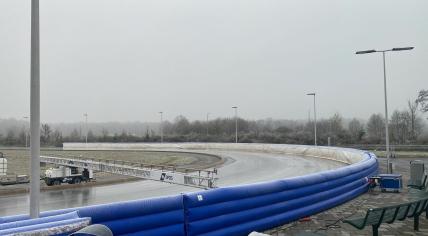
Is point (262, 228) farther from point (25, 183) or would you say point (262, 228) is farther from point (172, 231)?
point (25, 183)

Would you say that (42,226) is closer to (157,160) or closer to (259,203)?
(259,203)

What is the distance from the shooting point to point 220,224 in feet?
27.6

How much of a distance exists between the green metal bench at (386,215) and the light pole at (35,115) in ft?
18.3

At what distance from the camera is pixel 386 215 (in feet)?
28.9

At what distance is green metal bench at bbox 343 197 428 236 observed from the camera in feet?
27.0

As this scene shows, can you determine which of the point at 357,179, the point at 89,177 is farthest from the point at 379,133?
the point at 357,179

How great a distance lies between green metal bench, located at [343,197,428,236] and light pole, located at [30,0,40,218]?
18.3ft

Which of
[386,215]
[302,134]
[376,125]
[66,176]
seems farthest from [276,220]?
[376,125]

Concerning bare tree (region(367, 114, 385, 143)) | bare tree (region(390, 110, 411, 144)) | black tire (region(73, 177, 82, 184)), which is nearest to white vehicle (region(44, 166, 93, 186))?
black tire (region(73, 177, 82, 184))

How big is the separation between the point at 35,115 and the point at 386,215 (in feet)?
22.8

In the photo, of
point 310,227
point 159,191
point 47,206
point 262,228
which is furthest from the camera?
point 159,191

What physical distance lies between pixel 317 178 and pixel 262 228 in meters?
2.84

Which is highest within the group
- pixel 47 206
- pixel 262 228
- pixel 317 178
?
pixel 317 178

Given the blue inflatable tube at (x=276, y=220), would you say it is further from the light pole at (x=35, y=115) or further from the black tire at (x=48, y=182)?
the black tire at (x=48, y=182)
